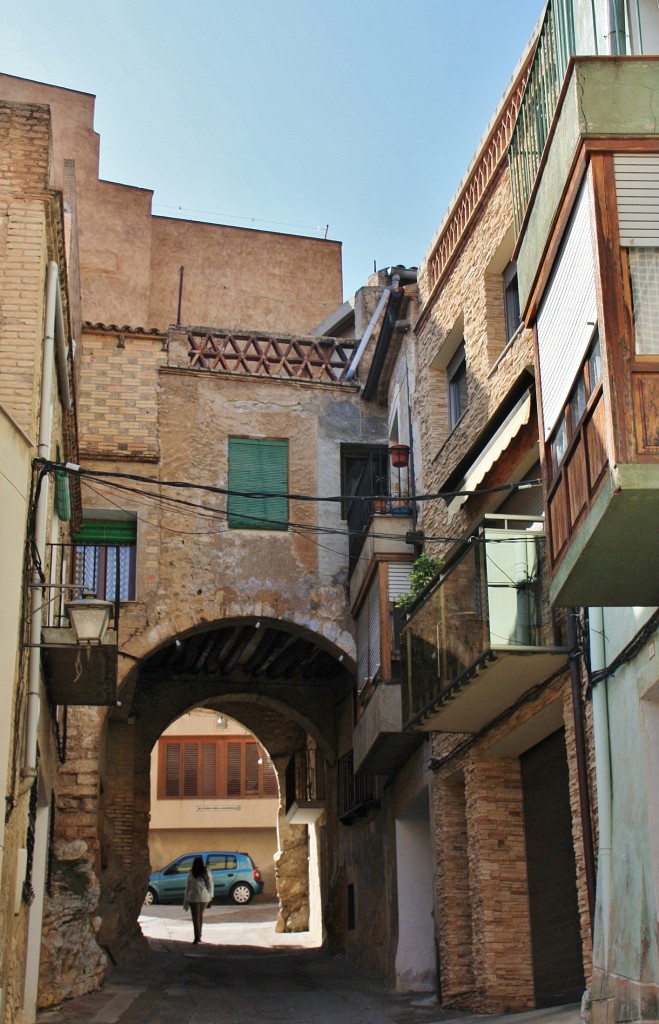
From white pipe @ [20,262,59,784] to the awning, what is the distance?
4.54 metres

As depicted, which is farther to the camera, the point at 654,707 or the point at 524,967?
the point at 524,967

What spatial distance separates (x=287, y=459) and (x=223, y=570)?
221 centimetres

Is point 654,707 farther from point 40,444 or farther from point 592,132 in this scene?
point 40,444

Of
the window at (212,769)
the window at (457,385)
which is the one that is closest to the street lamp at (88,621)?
the window at (457,385)

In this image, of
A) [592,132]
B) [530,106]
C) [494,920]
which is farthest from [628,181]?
[494,920]

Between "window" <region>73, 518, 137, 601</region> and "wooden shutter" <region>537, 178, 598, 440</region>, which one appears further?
"window" <region>73, 518, 137, 601</region>

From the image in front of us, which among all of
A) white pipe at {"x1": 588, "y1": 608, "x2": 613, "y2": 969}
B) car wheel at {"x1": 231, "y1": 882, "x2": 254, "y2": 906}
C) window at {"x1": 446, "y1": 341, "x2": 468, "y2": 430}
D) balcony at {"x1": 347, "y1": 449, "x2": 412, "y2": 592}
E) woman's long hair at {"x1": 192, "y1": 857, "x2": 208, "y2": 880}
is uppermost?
window at {"x1": 446, "y1": 341, "x2": 468, "y2": 430}

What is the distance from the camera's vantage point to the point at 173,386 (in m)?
21.2

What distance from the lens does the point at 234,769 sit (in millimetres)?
41812

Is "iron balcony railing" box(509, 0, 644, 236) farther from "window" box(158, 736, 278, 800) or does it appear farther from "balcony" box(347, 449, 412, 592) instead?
"window" box(158, 736, 278, 800)

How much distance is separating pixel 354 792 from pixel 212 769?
21001mm

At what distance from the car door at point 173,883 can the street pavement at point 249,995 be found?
30.3ft

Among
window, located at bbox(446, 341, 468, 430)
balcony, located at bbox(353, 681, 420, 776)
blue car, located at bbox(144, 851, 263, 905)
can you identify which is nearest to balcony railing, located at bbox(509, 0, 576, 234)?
window, located at bbox(446, 341, 468, 430)

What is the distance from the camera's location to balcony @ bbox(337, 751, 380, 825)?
20094mm
